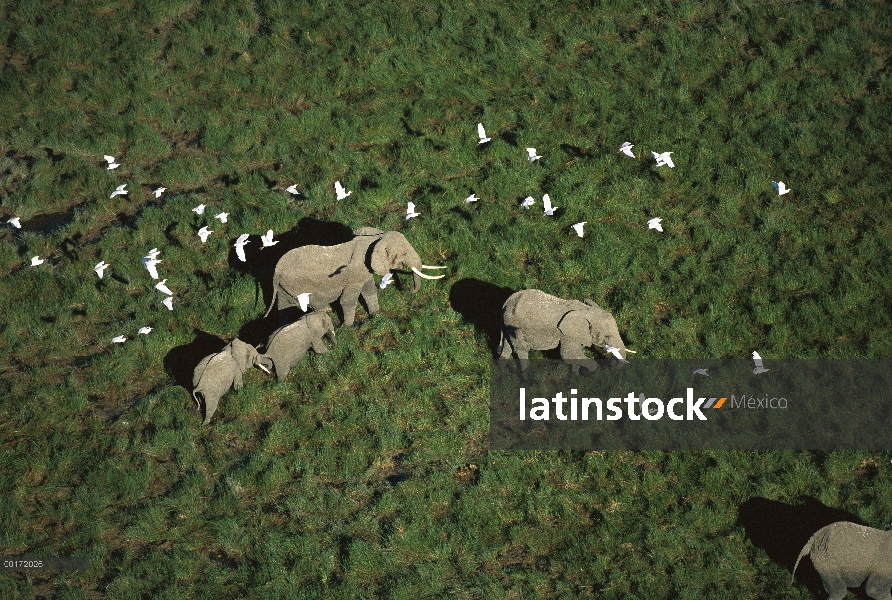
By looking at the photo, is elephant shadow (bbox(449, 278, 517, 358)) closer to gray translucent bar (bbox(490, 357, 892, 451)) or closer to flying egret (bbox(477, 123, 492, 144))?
gray translucent bar (bbox(490, 357, 892, 451))

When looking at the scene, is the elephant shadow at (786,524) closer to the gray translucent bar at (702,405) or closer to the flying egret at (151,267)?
the gray translucent bar at (702,405)

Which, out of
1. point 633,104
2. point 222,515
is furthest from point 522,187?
point 222,515

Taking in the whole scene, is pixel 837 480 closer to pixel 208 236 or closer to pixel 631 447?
pixel 631 447

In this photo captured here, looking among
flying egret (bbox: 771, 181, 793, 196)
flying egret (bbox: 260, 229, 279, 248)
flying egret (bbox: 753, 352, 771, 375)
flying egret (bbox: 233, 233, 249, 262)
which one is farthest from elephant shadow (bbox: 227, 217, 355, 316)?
flying egret (bbox: 771, 181, 793, 196)

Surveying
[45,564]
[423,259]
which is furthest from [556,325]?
[45,564]

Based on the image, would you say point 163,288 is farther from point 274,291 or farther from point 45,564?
point 45,564
